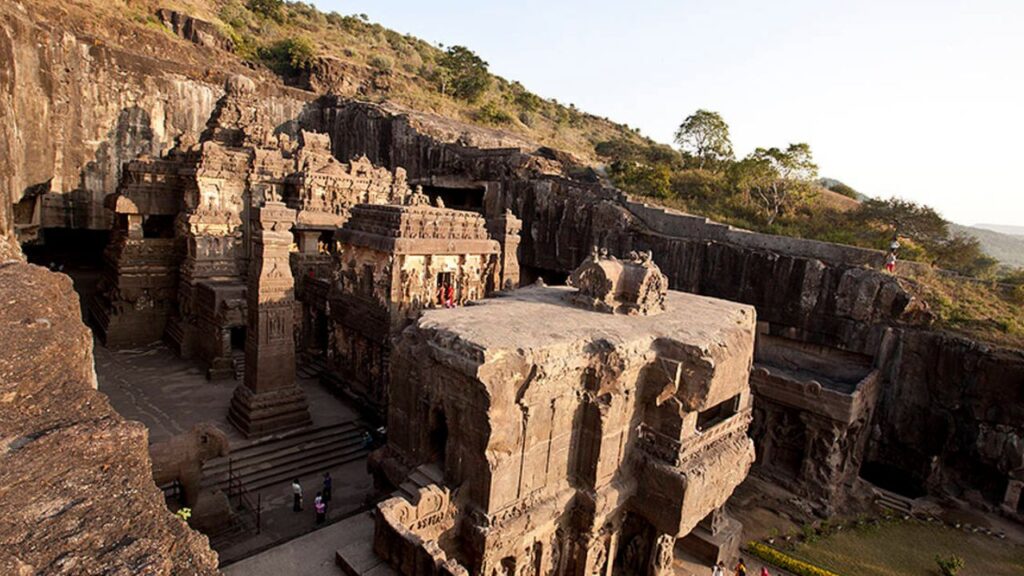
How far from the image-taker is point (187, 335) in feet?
63.1

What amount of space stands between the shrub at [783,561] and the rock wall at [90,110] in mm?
22280

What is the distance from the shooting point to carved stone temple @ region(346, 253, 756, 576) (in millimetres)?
7953

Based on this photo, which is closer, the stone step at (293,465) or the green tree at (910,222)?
the stone step at (293,465)

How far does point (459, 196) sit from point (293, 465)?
2437 centimetres

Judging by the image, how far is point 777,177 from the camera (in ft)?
92.6

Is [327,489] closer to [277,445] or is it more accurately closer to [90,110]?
[277,445]

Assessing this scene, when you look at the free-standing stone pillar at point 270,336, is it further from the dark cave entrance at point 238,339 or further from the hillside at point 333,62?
the hillside at point 333,62

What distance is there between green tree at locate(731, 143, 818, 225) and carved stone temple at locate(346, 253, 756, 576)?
2024cm

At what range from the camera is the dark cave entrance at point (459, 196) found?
33969mm

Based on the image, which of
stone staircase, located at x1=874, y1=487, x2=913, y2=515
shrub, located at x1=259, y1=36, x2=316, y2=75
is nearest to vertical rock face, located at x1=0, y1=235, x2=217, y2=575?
stone staircase, located at x1=874, y1=487, x2=913, y2=515

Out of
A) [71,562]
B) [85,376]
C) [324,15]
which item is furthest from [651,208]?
[324,15]

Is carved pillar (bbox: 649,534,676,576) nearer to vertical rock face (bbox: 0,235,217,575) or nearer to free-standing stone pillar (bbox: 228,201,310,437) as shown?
vertical rock face (bbox: 0,235,217,575)

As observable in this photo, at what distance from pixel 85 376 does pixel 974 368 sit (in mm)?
21668

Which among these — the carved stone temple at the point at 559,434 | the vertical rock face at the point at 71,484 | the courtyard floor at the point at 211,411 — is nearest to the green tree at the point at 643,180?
the carved stone temple at the point at 559,434
